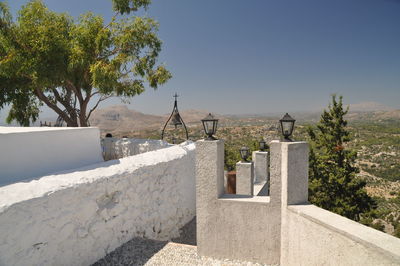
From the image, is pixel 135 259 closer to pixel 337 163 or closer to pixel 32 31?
pixel 32 31

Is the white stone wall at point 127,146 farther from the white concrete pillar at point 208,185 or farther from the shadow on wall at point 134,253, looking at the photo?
the white concrete pillar at point 208,185

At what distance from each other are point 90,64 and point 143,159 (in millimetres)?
5331

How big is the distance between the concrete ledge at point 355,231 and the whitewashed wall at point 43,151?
441 cm

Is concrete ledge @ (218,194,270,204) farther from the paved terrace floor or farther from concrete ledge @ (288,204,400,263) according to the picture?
the paved terrace floor

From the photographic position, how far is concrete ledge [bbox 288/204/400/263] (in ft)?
7.57

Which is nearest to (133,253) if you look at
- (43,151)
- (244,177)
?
(43,151)

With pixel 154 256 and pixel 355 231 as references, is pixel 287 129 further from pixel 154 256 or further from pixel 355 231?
pixel 154 256

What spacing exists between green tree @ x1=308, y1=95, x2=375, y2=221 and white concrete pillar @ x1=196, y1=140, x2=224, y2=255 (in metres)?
11.4

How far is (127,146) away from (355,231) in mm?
7293

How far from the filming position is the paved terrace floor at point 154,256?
4.01 meters

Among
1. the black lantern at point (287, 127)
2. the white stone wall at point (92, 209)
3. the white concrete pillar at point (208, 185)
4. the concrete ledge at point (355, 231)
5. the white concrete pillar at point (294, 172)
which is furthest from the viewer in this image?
the white concrete pillar at point (208, 185)

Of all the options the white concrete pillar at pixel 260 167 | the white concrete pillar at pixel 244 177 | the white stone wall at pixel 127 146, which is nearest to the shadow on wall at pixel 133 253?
the white stone wall at pixel 127 146

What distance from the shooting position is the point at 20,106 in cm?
1038

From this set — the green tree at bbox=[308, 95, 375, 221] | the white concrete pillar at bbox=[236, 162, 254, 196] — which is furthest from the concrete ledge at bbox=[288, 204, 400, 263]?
the green tree at bbox=[308, 95, 375, 221]
